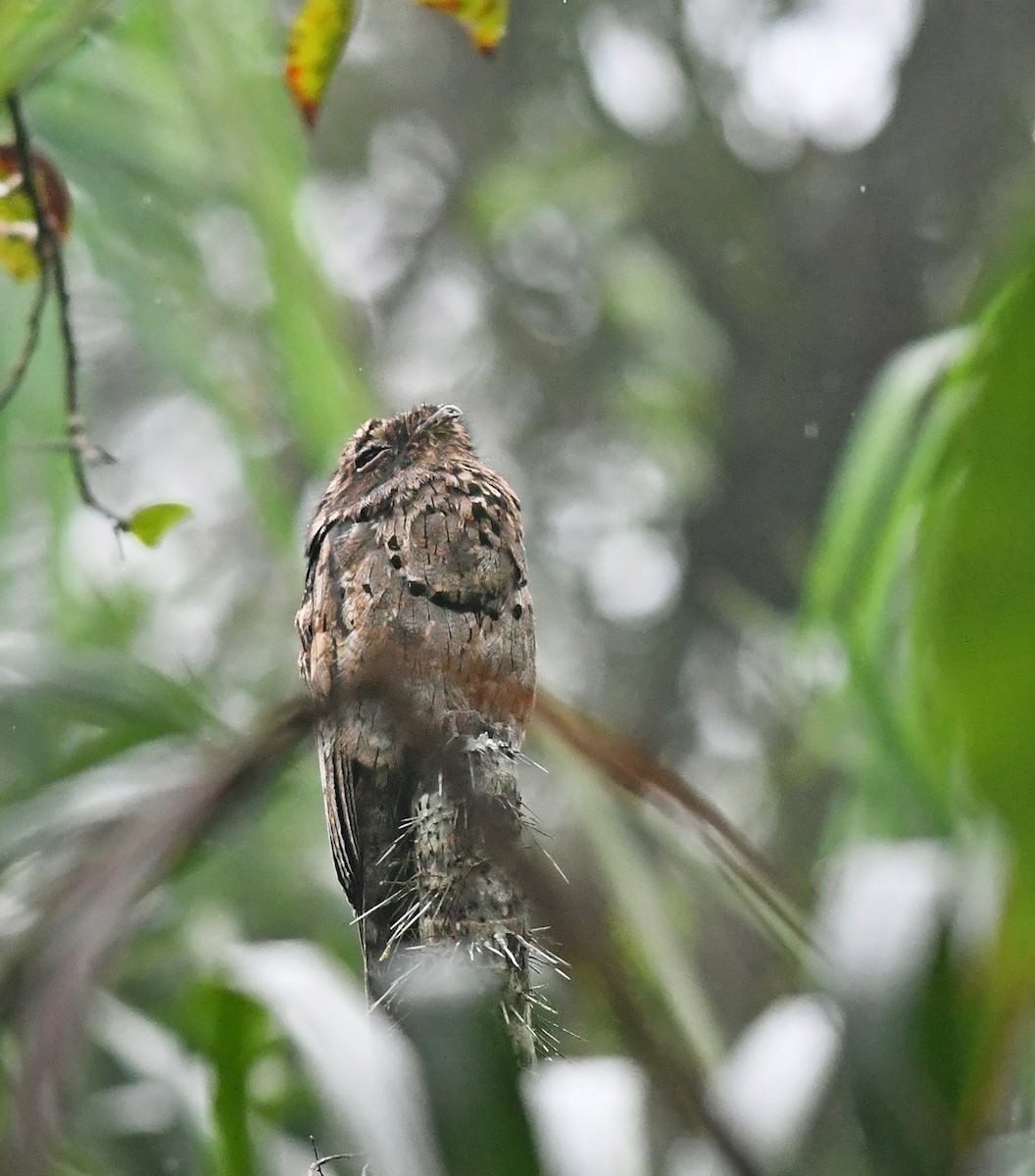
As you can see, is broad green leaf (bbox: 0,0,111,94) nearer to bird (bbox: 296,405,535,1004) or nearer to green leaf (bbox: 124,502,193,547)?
green leaf (bbox: 124,502,193,547)

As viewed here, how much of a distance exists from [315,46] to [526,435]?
4.91 m

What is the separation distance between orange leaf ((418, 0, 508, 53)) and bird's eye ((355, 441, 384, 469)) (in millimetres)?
935

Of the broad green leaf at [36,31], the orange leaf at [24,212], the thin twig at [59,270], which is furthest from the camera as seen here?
the orange leaf at [24,212]

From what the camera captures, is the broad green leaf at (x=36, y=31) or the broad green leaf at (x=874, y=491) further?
the broad green leaf at (x=874, y=491)

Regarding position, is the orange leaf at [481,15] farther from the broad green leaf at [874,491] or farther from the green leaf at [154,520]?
the broad green leaf at [874,491]

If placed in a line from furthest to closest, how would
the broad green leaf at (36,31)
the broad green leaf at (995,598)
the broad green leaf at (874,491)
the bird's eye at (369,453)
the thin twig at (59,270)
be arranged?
the bird's eye at (369,453), the broad green leaf at (874,491), the thin twig at (59,270), the broad green leaf at (36,31), the broad green leaf at (995,598)

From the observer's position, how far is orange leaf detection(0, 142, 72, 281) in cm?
178

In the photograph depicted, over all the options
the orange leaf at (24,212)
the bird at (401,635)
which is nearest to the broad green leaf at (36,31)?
the orange leaf at (24,212)

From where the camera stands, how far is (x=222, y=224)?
4527mm

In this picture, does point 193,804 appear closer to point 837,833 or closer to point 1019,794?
point 1019,794

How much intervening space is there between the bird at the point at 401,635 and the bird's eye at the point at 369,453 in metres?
0.04

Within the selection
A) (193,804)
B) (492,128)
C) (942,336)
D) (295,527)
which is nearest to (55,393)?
(295,527)

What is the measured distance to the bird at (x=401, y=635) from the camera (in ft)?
5.49

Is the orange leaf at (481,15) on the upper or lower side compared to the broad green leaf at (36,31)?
upper
